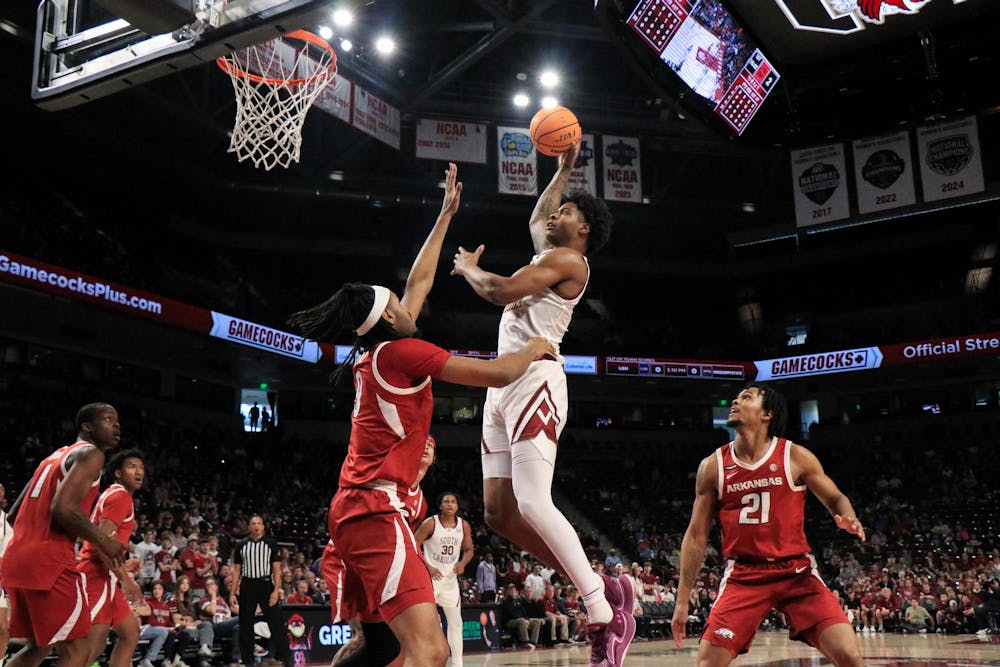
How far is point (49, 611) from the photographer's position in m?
5.21

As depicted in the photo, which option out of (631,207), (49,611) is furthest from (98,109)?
(49,611)

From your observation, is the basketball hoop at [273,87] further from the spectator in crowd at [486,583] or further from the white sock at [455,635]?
the spectator in crowd at [486,583]

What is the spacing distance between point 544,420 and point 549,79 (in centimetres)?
1802

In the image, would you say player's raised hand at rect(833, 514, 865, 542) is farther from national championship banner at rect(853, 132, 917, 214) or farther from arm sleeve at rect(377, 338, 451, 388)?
national championship banner at rect(853, 132, 917, 214)

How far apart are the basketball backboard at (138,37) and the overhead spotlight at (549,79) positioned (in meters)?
15.2

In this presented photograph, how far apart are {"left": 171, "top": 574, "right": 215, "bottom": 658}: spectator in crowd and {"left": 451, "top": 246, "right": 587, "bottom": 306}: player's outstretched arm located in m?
7.65

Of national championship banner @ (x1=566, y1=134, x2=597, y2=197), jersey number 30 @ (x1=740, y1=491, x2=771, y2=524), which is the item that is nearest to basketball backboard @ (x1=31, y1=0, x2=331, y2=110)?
jersey number 30 @ (x1=740, y1=491, x2=771, y2=524)

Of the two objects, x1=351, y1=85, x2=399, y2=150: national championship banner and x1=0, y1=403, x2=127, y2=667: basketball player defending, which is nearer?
x1=0, y1=403, x2=127, y2=667: basketball player defending

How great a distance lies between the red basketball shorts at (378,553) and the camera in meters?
3.70

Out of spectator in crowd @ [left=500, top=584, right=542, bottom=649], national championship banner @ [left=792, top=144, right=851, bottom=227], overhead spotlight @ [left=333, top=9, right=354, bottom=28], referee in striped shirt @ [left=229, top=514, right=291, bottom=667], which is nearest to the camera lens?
referee in striped shirt @ [left=229, top=514, right=291, bottom=667]

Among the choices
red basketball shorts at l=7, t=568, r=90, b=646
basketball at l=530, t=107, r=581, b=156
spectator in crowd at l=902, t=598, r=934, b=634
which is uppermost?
basketball at l=530, t=107, r=581, b=156

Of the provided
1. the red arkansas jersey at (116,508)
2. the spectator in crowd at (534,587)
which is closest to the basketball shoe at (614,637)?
the red arkansas jersey at (116,508)

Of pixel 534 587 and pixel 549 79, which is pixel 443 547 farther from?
pixel 549 79

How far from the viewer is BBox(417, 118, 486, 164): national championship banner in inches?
818
